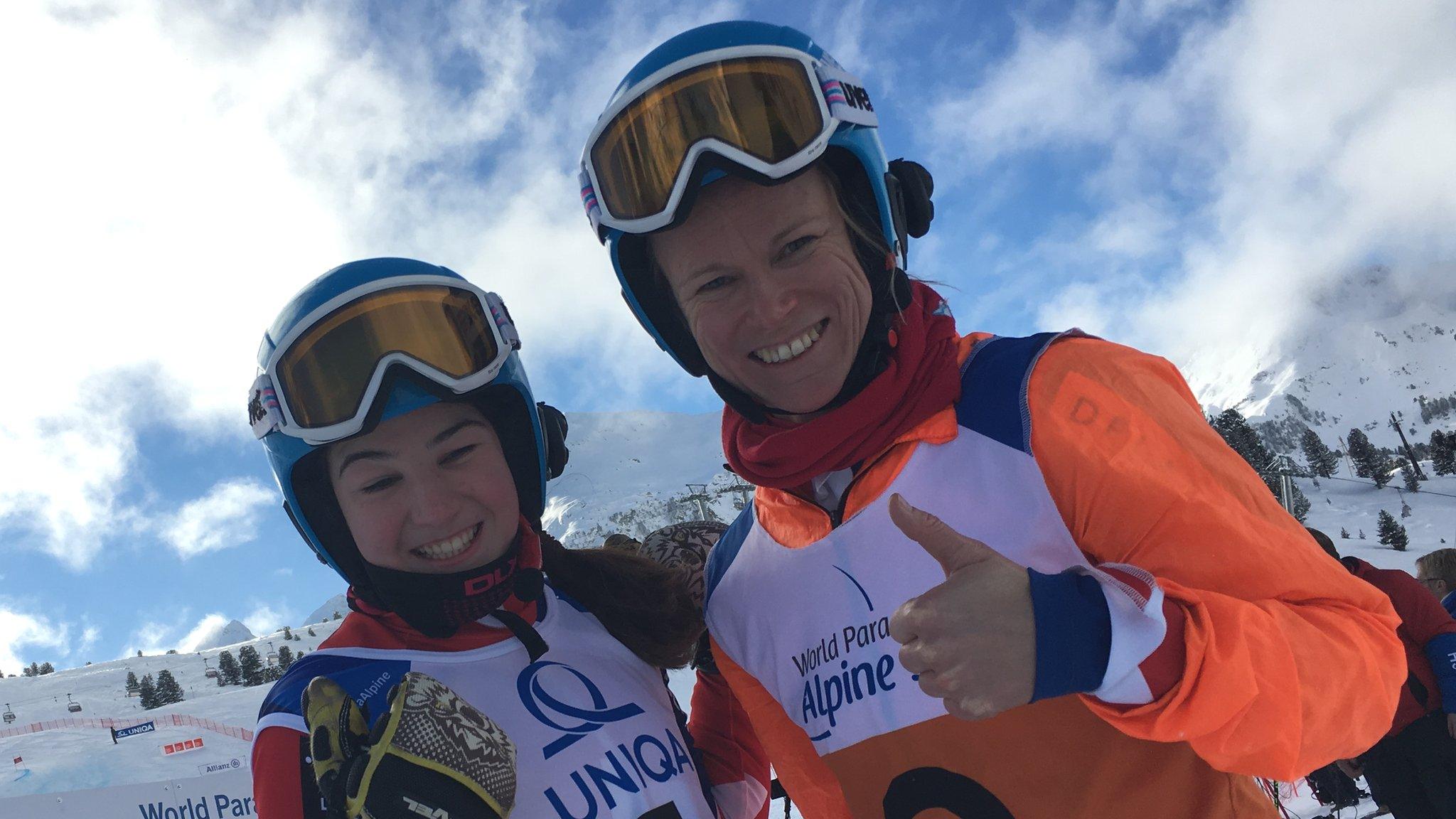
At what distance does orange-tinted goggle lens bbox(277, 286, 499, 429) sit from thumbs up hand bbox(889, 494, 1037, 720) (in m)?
1.64

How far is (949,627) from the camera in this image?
3.83 feet

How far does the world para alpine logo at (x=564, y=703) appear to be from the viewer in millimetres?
2068

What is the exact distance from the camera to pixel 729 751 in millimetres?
2604

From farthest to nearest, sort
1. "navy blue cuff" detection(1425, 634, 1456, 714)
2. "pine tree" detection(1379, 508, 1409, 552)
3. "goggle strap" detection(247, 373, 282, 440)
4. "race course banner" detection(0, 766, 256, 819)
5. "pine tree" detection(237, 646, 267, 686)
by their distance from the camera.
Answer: "pine tree" detection(237, 646, 267, 686) < "pine tree" detection(1379, 508, 1409, 552) < "race course banner" detection(0, 766, 256, 819) < "navy blue cuff" detection(1425, 634, 1456, 714) < "goggle strap" detection(247, 373, 282, 440)

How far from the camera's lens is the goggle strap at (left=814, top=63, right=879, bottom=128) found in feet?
7.09

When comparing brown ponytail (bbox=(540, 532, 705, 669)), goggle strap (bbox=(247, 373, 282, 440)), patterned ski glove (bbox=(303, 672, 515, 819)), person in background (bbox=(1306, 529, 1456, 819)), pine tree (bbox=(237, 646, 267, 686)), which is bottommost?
person in background (bbox=(1306, 529, 1456, 819))

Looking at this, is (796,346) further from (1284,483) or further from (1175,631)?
(1284,483)

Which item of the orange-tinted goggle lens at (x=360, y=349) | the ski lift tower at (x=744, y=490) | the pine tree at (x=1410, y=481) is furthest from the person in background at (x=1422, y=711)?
the pine tree at (x=1410, y=481)

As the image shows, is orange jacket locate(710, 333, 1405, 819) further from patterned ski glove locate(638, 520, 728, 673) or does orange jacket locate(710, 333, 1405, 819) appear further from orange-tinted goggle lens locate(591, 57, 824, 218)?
patterned ski glove locate(638, 520, 728, 673)

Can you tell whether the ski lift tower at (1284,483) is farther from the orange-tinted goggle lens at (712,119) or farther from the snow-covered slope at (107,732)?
the snow-covered slope at (107,732)

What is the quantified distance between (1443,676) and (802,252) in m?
4.81

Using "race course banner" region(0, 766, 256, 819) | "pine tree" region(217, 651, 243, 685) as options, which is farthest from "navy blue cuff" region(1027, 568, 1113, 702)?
"pine tree" region(217, 651, 243, 685)

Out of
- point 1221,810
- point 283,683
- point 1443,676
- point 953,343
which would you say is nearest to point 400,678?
point 283,683

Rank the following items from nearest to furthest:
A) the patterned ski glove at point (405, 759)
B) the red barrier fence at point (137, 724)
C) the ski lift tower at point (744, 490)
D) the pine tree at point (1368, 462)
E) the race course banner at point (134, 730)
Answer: the patterned ski glove at point (405, 759)
the ski lift tower at point (744, 490)
the red barrier fence at point (137, 724)
the race course banner at point (134, 730)
the pine tree at point (1368, 462)
